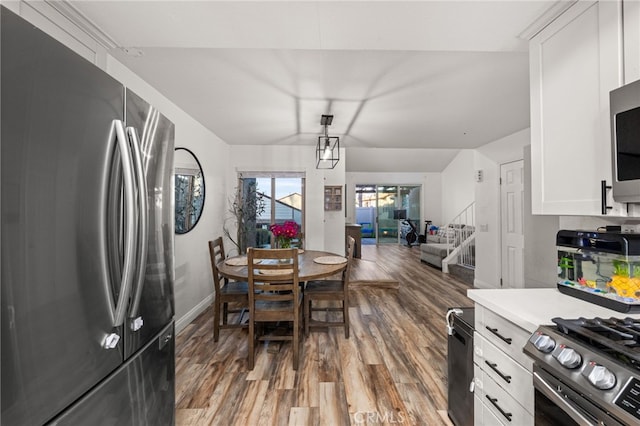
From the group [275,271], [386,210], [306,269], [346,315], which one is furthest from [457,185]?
[275,271]

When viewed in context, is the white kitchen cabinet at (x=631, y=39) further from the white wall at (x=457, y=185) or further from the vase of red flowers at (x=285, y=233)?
the white wall at (x=457, y=185)

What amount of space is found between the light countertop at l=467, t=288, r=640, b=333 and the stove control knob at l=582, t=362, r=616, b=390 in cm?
26

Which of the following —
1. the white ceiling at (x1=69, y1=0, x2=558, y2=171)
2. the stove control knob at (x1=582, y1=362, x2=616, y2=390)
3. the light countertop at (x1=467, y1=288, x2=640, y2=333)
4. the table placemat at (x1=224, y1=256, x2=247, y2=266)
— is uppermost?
the white ceiling at (x1=69, y1=0, x2=558, y2=171)

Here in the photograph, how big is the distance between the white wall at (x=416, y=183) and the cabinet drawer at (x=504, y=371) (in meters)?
8.31

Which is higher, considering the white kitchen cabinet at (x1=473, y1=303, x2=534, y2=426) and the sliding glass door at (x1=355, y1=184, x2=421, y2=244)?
the sliding glass door at (x1=355, y1=184, x2=421, y2=244)

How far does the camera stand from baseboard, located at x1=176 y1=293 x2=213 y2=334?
297cm

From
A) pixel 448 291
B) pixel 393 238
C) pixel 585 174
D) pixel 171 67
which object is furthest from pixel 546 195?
pixel 393 238

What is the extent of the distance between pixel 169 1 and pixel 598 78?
A: 188 cm

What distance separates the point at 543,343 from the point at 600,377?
171 mm

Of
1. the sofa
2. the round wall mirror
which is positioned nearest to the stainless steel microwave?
the round wall mirror

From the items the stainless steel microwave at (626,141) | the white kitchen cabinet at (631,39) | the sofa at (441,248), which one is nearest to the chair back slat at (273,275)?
the stainless steel microwave at (626,141)

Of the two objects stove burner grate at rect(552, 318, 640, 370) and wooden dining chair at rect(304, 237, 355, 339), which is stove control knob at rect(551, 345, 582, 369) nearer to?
stove burner grate at rect(552, 318, 640, 370)

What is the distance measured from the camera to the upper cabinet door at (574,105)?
3.58 feet

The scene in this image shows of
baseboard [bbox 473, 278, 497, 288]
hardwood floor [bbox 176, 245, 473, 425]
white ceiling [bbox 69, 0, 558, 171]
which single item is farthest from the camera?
baseboard [bbox 473, 278, 497, 288]
